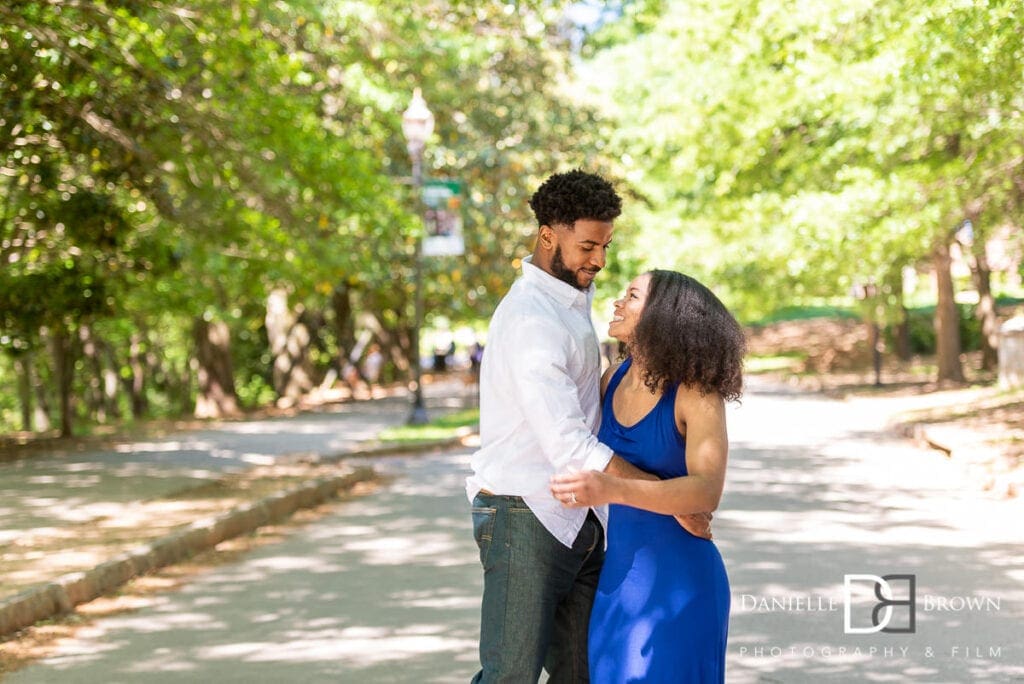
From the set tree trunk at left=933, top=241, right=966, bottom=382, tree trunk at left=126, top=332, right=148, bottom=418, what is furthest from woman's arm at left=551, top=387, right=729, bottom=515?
tree trunk at left=126, top=332, right=148, bottom=418

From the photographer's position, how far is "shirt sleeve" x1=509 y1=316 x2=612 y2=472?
400 centimetres

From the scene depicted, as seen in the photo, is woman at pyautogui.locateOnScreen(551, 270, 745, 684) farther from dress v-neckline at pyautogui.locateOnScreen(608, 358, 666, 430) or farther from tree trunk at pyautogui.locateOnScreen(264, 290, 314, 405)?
tree trunk at pyautogui.locateOnScreen(264, 290, 314, 405)

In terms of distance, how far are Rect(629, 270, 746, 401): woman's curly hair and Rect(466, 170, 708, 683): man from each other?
32cm

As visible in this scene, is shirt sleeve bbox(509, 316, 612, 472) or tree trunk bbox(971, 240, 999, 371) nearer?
shirt sleeve bbox(509, 316, 612, 472)

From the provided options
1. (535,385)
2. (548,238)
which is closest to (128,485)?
(548,238)

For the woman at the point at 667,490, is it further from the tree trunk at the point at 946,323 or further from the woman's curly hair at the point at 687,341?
the tree trunk at the point at 946,323

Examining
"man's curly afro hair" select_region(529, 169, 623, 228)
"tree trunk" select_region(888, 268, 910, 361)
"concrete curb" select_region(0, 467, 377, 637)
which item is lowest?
"concrete curb" select_region(0, 467, 377, 637)

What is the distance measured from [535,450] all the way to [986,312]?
33.6 meters

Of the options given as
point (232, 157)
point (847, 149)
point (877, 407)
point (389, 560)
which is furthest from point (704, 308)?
point (877, 407)

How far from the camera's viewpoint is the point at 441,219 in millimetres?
24797

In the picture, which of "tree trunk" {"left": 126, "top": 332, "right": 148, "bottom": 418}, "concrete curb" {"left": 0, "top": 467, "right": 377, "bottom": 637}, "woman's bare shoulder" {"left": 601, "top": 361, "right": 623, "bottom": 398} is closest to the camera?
"woman's bare shoulder" {"left": 601, "top": 361, "right": 623, "bottom": 398}

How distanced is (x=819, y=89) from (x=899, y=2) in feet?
14.6

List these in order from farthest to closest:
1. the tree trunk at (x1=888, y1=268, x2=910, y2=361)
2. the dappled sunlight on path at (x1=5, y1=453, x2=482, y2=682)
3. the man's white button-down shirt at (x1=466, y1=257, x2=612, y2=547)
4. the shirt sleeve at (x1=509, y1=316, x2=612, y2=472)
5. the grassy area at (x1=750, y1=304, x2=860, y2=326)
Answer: the grassy area at (x1=750, y1=304, x2=860, y2=326), the tree trunk at (x1=888, y1=268, x2=910, y2=361), the dappled sunlight on path at (x1=5, y1=453, x2=482, y2=682), the man's white button-down shirt at (x1=466, y1=257, x2=612, y2=547), the shirt sleeve at (x1=509, y1=316, x2=612, y2=472)

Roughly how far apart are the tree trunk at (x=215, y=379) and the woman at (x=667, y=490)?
28.0 metres
